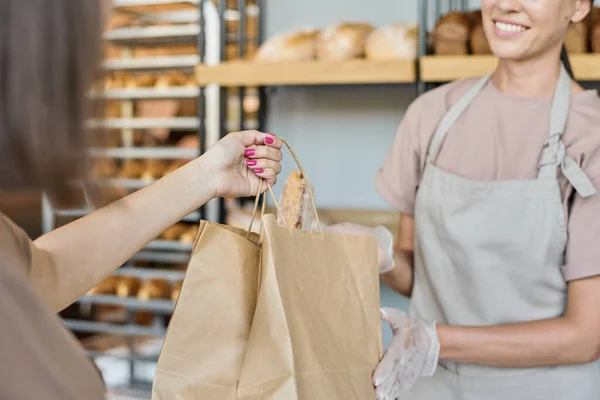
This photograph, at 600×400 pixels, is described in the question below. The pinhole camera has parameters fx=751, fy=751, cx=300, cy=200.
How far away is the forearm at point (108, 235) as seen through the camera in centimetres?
109

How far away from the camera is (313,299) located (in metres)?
1.05

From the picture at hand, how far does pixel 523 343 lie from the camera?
1.48 meters

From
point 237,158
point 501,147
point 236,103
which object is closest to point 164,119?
point 236,103

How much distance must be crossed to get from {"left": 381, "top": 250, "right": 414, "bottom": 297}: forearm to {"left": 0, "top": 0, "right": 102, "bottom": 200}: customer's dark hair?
1.24 meters

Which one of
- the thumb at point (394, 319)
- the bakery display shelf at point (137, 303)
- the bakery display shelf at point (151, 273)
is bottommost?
the bakery display shelf at point (137, 303)

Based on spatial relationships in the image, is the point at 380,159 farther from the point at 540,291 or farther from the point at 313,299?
the point at 313,299

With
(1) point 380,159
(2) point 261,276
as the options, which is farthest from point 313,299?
(1) point 380,159

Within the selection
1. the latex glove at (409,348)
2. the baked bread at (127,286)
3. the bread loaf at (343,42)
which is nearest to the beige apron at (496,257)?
the latex glove at (409,348)

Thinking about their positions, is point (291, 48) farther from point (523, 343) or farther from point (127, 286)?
point (523, 343)

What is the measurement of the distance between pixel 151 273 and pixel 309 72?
1.14 m

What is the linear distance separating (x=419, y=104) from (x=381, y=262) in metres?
0.39

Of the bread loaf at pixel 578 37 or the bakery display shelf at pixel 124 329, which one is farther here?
the bakery display shelf at pixel 124 329

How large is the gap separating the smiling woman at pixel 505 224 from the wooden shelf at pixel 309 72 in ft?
2.72

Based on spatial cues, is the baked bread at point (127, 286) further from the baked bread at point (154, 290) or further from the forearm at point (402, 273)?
the forearm at point (402, 273)
